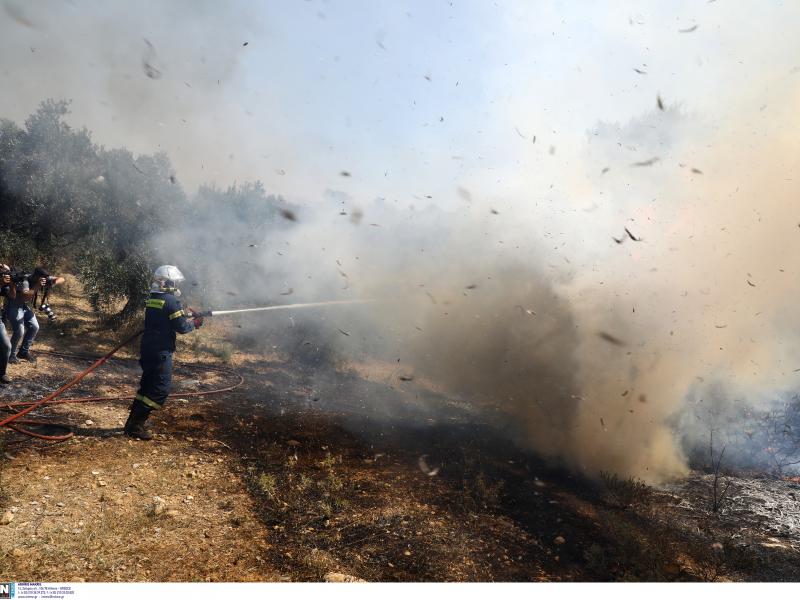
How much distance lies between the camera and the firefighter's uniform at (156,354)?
212 inches

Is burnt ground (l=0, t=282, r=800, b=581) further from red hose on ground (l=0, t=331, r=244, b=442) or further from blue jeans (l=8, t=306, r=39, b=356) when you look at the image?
blue jeans (l=8, t=306, r=39, b=356)

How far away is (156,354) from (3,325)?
109 inches

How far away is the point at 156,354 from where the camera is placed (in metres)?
5.54

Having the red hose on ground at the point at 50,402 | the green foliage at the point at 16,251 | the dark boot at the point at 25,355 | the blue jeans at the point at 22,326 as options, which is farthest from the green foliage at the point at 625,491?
the green foliage at the point at 16,251

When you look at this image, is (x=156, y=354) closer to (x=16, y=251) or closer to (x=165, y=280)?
(x=165, y=280)

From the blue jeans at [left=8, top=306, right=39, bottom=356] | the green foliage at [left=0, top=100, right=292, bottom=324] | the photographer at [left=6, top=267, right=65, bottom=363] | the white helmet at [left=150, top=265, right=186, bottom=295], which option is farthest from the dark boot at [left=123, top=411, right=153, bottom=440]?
the green foliage at [left=0, top=100, right=292, bottom=324]

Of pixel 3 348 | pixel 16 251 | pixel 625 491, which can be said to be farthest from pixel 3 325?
pixel 16 251

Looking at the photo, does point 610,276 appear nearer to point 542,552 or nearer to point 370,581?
point 542,552

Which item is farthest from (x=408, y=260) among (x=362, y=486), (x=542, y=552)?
(x=542, y=552)

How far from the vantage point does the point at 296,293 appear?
1227 cm

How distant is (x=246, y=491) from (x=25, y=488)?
1.93 meters

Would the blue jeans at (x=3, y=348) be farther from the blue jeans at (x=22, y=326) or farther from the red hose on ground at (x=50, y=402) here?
the red hose on ground at (x=50, y=402)

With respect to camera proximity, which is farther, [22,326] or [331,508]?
[22,326]

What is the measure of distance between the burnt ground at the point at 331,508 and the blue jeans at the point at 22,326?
41 cm
